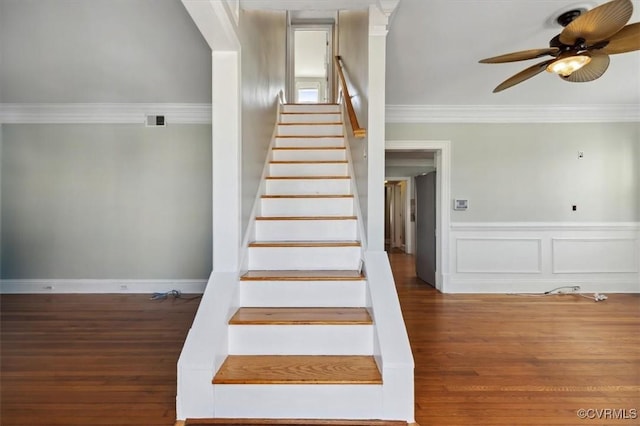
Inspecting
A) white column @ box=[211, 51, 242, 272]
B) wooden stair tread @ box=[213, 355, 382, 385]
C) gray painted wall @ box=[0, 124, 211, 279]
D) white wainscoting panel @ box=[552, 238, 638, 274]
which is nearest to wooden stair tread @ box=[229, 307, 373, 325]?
wooden stair tread @ box=[213, 355, 382, 385]

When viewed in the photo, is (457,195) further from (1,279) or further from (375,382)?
(1,279)

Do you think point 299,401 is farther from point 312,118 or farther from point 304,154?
point 312,118

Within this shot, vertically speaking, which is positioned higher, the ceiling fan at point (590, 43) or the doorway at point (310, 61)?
the doorway at point (310, 61)

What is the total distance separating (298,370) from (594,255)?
4385 millimetres

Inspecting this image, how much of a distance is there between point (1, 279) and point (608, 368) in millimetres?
5918

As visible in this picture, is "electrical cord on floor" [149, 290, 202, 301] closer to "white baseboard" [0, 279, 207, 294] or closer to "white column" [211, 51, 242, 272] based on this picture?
"white baseboard" [0, 279, 207, 294]

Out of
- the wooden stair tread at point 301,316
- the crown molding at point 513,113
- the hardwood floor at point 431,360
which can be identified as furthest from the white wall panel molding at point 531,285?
the wooden stair tread at point 301,316

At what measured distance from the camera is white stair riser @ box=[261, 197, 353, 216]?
9.35 ft

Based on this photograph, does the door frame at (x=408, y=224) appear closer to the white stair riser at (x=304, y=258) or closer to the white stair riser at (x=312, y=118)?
the white stair riser at (x=312, y=118)

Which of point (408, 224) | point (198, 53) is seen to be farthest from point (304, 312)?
point (408, 224)

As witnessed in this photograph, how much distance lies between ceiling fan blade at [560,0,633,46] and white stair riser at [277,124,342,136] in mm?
2375

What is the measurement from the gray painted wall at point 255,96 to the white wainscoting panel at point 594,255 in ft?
12.5

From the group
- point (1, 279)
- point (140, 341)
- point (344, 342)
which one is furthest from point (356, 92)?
point (1, 279)

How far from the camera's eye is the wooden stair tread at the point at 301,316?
1886mm
